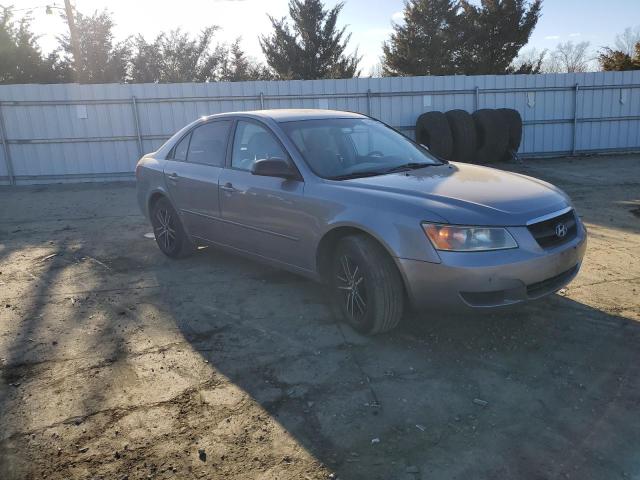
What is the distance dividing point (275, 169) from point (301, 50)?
103ft

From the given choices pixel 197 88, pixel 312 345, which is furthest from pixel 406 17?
pixel 312 345

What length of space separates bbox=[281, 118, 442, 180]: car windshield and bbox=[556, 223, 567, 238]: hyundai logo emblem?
1263 mm

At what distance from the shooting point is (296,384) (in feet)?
10.6

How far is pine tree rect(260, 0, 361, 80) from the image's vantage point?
109 ft

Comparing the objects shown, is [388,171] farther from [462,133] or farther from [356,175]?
[462,133]

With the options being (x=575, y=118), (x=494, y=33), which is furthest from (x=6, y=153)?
(x=494, y=33)

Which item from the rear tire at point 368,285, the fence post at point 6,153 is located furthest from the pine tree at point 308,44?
the rear tire at point 368,285

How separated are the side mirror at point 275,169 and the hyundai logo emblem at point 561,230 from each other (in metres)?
1.90

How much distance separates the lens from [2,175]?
12.6 m

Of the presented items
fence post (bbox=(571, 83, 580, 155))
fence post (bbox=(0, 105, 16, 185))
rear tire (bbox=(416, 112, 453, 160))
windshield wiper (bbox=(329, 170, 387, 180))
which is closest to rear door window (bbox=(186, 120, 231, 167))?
windshield wiper (bbox=(329, 170, 387, 180))

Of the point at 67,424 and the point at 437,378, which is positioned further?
the point at 437,378

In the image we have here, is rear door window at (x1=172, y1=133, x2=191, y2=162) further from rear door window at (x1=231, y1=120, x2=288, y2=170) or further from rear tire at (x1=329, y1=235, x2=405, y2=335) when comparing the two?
rear tire at (x1=329, y1=235, x2=405, y2=335)

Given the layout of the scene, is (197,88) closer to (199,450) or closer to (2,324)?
(2,324)

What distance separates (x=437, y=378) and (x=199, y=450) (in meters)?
1.46
